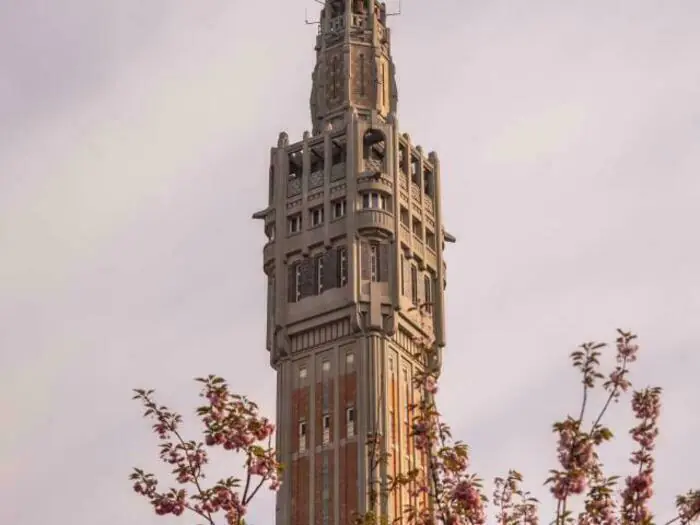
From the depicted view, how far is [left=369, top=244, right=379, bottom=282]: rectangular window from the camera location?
91.8 meters

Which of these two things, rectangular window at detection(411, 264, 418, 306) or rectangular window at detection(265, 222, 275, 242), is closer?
rectangular window at detection(411, 264, 418, 306)

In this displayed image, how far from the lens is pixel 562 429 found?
3022 cm

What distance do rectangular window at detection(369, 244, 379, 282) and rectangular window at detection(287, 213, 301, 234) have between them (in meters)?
5.27

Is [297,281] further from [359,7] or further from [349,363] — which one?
[359,7]

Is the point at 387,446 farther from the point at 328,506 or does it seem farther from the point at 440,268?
the point at 440,268

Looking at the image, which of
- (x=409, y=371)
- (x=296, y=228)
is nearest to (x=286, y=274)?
(x=296, y=228)

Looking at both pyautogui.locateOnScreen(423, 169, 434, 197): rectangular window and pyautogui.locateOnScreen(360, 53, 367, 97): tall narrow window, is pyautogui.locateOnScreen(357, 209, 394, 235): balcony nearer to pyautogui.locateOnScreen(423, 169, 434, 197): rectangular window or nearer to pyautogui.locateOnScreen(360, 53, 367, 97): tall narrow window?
pyautogui.locateOnScreen(423, 169, 434, 197): rectangular window

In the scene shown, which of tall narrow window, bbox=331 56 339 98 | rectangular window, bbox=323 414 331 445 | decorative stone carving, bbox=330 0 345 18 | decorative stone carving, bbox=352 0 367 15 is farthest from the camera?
decorative stone carving, bbox=330 0 345 18

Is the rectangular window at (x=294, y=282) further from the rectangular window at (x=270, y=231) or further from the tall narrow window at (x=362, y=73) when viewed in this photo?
the tall narrow window at (x=362, y=73)

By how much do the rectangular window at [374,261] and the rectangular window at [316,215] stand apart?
155 inches

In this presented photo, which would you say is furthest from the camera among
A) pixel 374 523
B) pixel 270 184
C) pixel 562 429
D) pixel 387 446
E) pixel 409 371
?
pixel 270 184

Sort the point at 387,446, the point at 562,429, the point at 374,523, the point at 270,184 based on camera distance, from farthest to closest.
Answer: the point at 270,184
the point at 387,446
the point at 374,523
the point at 562,429

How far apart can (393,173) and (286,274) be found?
28.2ft

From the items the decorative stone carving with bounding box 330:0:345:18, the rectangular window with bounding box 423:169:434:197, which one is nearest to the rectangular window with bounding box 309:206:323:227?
the rectangular window with bounding box 423:169:434:197
